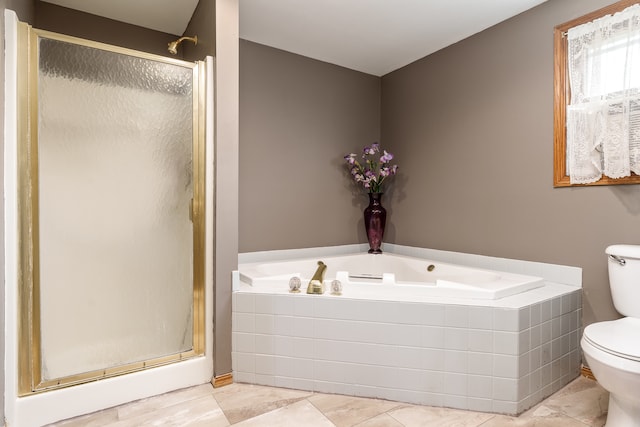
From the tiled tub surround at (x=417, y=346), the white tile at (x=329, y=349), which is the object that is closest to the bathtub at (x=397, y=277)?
the tiled tub surround at (x=417, y=346)

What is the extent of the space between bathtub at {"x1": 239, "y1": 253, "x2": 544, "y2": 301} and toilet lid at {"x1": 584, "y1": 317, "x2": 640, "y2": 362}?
1.23 ft

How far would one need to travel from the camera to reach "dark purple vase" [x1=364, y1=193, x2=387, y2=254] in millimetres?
3049

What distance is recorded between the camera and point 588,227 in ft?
6.50

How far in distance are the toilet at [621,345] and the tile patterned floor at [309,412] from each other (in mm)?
218

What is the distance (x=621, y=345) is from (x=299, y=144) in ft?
7.63

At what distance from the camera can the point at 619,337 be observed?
1.46m

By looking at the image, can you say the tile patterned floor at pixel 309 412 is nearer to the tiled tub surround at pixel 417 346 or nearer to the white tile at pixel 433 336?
the tiled tub surround at pixel 417 346

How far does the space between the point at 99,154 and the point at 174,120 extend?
0.41 m

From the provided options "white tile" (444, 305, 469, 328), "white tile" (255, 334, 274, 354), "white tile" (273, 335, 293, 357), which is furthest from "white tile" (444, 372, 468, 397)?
"white tile" (255, 334, 274, 354)

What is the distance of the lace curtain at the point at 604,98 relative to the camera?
5.74 feet

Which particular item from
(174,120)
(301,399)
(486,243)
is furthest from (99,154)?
(486,243)

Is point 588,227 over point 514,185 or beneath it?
beneath

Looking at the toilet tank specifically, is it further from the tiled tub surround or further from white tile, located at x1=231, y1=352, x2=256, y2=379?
white tile, located at x1=231, y1=352, x2=256, y2=379

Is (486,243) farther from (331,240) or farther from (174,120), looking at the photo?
(174,120)
